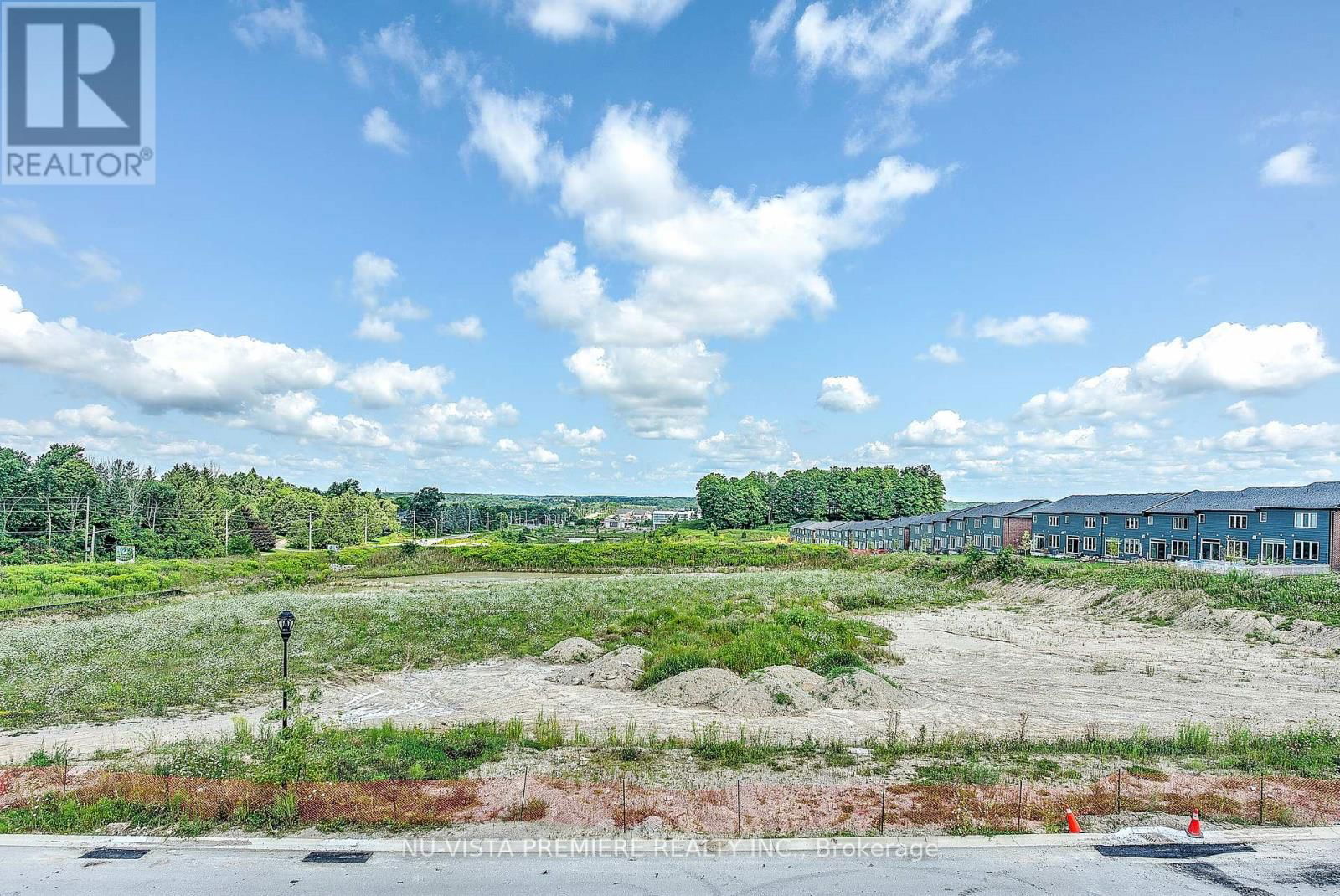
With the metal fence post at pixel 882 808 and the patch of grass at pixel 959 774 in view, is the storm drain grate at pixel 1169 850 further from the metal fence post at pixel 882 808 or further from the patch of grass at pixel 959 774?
the metal fence post at pixel 882 808

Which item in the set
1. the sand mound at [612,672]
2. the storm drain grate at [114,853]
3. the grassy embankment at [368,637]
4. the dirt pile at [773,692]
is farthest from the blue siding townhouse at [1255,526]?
the storm drain grate at [114,853]

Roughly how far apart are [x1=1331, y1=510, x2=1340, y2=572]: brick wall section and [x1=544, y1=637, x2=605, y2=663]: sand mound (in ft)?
181

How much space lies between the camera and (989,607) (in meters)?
44.4

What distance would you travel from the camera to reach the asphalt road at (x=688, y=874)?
9.16 metres

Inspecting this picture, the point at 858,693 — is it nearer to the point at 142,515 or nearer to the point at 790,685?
the point at 790,685

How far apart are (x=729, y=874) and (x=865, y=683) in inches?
462

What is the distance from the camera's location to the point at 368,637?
3044cm

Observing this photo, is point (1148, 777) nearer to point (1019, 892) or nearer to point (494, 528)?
point (1019, 892)

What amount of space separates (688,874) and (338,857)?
212 inches

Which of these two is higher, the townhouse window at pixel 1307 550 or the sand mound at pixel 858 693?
the townhouse window at pixel 1307 550

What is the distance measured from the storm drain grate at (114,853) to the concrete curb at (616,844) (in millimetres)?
150

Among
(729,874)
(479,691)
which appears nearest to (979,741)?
(729,874)

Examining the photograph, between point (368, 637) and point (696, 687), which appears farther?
point (368, 637)

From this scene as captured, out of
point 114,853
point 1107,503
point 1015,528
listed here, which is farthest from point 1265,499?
point 114,853
